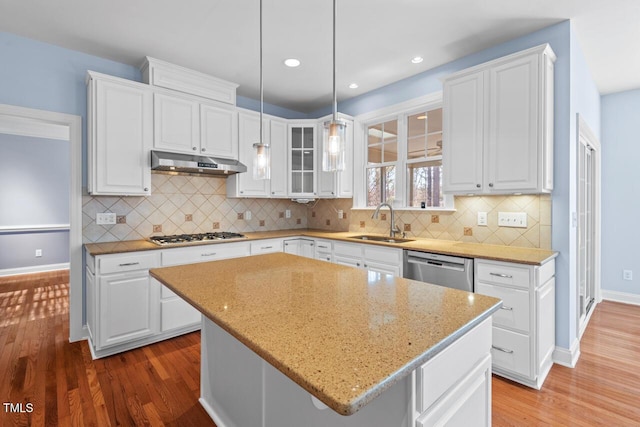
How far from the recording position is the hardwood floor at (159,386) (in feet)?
6.07

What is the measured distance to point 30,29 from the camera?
2488 millimetres

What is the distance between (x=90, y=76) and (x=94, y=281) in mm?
1704

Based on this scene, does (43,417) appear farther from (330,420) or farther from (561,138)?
→ (561,138)

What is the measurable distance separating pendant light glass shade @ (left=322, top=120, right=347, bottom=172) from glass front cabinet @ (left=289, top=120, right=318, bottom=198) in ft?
8.50

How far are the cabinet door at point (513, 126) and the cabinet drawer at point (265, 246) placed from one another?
2211mm

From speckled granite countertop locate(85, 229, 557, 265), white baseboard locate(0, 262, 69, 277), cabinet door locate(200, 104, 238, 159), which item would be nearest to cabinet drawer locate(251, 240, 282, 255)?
speckled granite countertop locate(85, 229, 557, 265)

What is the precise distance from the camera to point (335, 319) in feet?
3.45

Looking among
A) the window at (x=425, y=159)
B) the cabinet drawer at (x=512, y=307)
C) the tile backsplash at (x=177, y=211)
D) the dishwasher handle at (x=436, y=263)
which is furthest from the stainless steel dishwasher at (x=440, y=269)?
the tile backsplash at (x=177, y=211)

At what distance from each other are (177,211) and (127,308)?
1162mm

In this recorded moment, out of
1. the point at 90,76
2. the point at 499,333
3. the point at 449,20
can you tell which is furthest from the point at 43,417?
the point at 449,20

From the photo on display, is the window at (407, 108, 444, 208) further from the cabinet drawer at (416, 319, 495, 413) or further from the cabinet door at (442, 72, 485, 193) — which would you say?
the cabinet drawer at (416, 319, 495, 413)

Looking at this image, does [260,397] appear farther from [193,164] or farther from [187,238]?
[193,164]

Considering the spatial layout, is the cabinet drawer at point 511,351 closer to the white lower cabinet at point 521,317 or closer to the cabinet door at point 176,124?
the white lower cabinet at point 521,317

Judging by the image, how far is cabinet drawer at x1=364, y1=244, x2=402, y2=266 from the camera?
279cm
